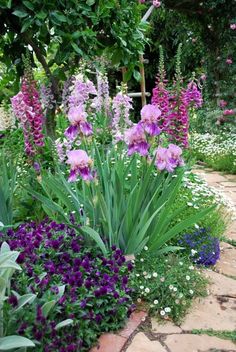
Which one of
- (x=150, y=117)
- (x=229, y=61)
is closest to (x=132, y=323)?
(x=150, y=117)

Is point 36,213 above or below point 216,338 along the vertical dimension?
above

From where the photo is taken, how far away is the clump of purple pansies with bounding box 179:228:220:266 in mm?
2613

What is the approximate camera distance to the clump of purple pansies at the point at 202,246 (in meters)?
2.61

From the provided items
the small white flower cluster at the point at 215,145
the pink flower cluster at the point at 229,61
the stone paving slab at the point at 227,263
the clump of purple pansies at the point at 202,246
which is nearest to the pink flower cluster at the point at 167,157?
the clump of purple pansies at the point at 202,246

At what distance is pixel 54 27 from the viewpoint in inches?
107

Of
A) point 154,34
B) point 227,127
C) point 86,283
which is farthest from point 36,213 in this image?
point 154,34

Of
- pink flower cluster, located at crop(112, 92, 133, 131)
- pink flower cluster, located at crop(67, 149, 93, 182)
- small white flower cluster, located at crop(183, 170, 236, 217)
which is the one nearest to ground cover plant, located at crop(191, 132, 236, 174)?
small white flower cluster, located at crop(183, 170, 236, 217)

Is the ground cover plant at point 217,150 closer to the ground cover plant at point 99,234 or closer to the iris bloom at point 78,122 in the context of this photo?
the ground cover plant at point 99,234

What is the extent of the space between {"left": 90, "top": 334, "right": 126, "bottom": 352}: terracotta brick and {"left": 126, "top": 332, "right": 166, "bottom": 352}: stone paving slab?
0.04 meters

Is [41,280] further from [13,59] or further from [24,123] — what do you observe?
[13,59]

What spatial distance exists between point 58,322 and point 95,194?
72cm

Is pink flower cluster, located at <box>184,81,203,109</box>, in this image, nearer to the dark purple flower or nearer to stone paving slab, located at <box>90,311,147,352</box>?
stone paving slab, located at <box>90,311,147,352</box>

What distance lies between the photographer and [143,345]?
1826 millimetres

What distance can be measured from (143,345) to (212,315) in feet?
1.48
